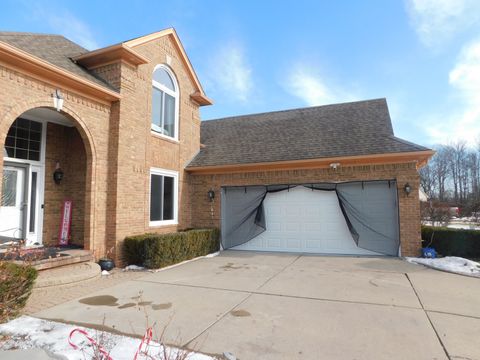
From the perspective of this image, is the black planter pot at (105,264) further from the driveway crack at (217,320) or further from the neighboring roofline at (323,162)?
the neighboring roofline at (323,162)

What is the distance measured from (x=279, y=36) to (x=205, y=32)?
2.99 metres

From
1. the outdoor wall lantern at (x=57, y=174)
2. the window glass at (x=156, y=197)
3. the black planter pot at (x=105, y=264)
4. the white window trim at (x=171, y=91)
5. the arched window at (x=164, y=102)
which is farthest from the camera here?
the white window trim at (x=171, y=91)

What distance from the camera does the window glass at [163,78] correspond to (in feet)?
34.7

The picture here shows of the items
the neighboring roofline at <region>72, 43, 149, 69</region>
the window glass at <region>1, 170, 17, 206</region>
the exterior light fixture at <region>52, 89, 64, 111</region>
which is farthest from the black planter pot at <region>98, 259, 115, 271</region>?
the neighboring roofline at <region>72, 43, 149, 69</region>

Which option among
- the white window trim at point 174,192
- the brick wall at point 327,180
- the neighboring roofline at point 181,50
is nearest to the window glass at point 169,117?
the neighboring roofline at point 181,50

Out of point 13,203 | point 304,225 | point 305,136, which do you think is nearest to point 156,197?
point 13,203

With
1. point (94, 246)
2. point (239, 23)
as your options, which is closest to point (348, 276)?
point (94, 246)

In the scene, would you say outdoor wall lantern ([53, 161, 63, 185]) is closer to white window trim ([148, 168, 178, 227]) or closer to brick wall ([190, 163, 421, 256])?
white window trim ([148, 168, 178, 227])

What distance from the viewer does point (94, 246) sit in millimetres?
8086

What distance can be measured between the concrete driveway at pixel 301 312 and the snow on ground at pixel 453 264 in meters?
0.63

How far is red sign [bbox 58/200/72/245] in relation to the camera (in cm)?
891

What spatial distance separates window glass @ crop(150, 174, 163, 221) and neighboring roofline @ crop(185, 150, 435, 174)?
1.75 m

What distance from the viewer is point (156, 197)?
10289 millimetres

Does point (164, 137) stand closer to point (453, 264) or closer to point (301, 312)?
point (301, 312)
